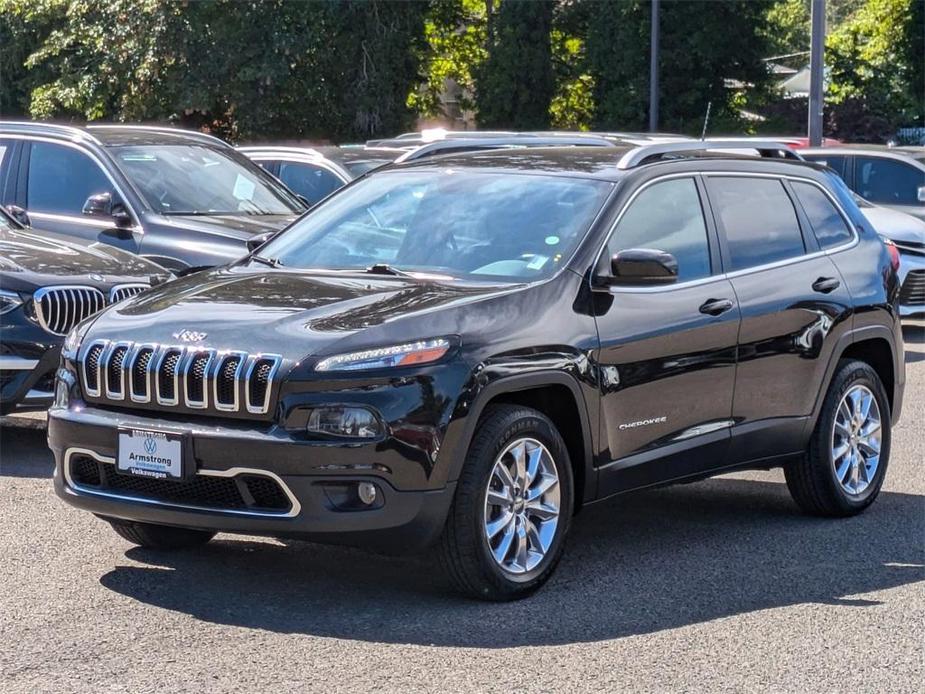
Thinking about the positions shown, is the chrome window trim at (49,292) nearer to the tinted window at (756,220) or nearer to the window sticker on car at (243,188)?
the window sticker on car at (243,188)

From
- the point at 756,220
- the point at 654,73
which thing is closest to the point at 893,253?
the point at 756,220

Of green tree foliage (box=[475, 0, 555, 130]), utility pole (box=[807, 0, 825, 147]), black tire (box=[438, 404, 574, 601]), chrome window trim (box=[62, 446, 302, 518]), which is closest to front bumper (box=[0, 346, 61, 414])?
chrome window trim (box=[62, 446, 302, 518])

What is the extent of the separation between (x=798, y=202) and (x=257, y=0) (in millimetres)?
34997

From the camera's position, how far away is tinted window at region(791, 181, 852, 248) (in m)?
7.82

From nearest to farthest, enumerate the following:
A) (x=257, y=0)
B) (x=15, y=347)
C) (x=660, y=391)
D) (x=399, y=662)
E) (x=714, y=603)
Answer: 1. (x=399, y=662)
2. (x=714, y=603)
3. (x=660, y=391)
4. (x=15, y=347)
5. (x=257, y=0)

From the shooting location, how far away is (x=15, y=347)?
8.59 m

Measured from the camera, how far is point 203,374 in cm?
561

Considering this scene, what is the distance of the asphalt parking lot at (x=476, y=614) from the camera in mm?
5055

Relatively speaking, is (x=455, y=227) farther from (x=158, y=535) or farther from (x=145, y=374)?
(x=158, y=535)

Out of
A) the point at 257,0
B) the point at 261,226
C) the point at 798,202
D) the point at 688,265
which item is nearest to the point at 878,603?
the point at 688,265

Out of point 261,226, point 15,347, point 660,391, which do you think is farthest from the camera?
point 261,226

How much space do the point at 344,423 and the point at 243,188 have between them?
22.7ft

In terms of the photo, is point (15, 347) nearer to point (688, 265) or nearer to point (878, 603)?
point (688, 265)

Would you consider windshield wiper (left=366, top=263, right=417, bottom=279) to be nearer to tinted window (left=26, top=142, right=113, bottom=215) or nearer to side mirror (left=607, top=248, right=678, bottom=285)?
side mirror (left=607, top=248, right=678, bottom=285)
